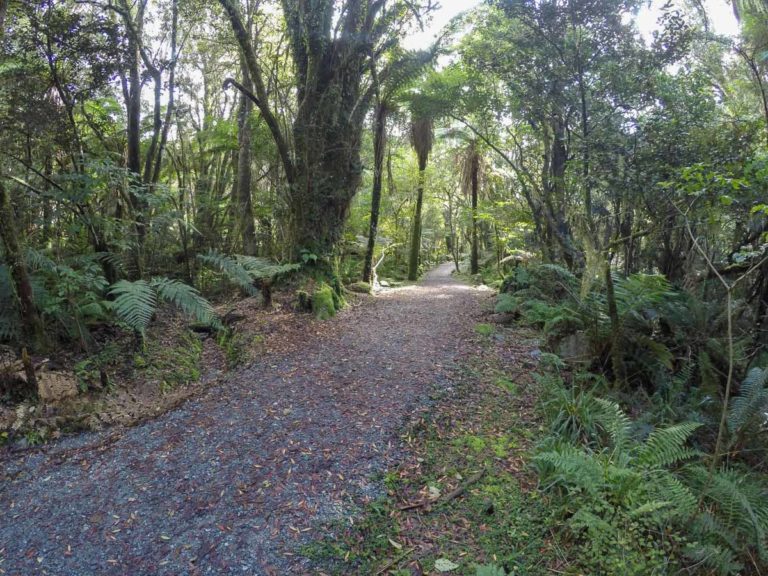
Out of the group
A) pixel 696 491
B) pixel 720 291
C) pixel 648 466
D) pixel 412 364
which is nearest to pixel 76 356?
pixel 412 364

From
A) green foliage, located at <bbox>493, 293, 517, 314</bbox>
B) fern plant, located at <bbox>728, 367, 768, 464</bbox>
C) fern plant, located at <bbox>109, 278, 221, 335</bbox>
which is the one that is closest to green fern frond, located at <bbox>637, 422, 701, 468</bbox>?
fern plant, located at <bbox>728, 367, 768, 464</bbox>

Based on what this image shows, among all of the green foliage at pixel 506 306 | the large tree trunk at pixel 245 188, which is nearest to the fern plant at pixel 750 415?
the green foliage at pixel 506 306

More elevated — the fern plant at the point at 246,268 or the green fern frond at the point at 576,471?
the fern plant at the point at 246,268

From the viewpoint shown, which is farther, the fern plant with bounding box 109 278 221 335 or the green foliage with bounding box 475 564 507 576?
the fern plant with bounding box 109 278 221 335

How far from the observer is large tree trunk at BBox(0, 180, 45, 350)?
3869 millimetres

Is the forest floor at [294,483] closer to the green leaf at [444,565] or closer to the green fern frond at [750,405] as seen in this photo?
the green leaf at [444,565]

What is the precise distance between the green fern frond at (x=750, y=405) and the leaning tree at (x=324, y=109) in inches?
246

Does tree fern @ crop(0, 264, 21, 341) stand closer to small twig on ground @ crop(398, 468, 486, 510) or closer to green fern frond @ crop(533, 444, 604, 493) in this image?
small twig on ground @ crop(398, 468, 486, 510)

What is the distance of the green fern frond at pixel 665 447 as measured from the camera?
3.19 meters

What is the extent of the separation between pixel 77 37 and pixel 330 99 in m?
3.83

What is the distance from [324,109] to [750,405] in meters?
7.44

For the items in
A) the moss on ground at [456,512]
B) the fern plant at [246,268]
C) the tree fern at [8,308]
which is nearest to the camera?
the moss on ground at [456,512]

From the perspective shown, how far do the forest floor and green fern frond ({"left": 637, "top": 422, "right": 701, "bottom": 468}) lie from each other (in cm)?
90

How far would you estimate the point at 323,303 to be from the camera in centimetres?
720
